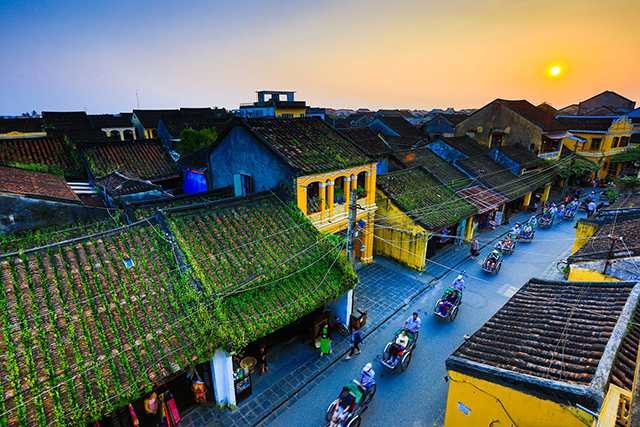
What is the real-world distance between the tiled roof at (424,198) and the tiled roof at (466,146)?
9897 mm

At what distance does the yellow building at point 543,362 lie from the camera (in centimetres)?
612

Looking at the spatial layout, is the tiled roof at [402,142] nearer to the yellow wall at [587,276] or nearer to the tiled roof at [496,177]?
the tiled roof at [496,177]

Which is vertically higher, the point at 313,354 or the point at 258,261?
the point at 258,261

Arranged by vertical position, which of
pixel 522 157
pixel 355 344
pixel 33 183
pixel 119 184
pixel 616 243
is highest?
pixel 522 157

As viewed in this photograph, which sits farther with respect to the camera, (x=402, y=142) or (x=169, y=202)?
(x=402, y=142)

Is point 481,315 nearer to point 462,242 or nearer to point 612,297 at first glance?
point 612,297

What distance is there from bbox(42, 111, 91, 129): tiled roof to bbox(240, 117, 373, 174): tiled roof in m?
46.7

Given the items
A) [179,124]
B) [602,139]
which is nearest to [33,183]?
[179,124]

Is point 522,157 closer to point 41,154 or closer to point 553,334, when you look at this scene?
point 553,334

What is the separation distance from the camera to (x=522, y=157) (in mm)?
30969

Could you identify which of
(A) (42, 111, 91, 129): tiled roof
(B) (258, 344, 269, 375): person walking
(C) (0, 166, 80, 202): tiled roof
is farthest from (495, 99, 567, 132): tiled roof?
(A) (42, 111, 91, 129): tiled roof

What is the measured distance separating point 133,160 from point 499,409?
2405cm

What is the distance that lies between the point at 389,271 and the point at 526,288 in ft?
26.9

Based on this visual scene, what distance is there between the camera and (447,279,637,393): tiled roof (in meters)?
6.86
